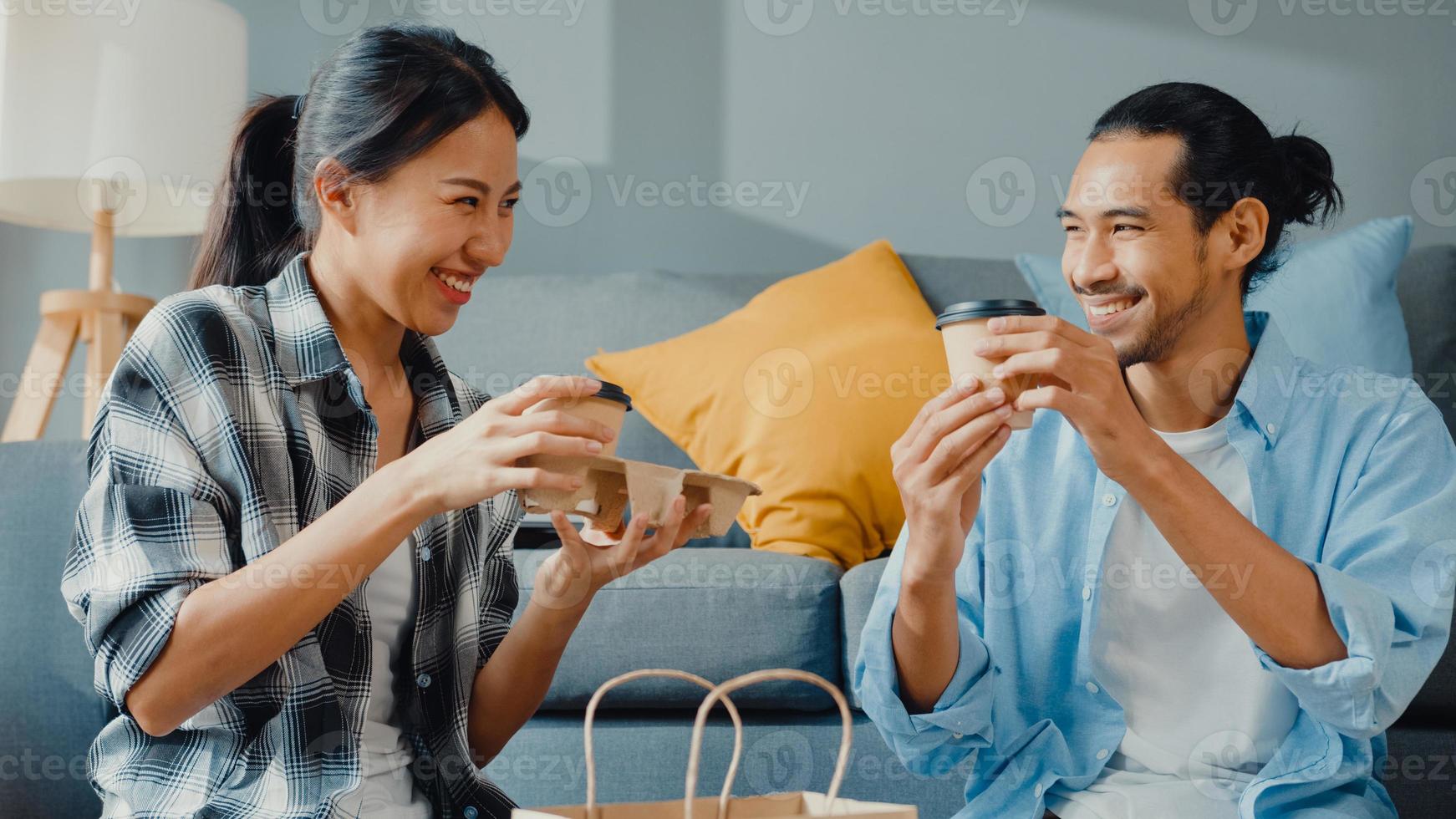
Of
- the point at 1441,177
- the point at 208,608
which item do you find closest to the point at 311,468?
the point at 208,608

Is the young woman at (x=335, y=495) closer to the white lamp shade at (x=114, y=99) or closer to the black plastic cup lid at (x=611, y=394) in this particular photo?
the black plastic cup lid at (x=611, y=394)

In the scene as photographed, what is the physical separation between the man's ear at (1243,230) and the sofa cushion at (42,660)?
5.61ft

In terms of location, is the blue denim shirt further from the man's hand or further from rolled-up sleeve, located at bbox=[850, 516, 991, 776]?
the man's hand

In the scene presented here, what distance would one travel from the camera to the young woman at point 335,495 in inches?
41.6

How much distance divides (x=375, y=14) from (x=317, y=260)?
2.09 meters

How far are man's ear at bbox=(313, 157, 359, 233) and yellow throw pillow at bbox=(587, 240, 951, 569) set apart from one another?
1.08 meters

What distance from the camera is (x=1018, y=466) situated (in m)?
1.44

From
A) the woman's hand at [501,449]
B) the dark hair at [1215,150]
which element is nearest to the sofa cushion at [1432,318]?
the dark hair at [1215,150]

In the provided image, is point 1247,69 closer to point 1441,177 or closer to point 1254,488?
point 1441,177

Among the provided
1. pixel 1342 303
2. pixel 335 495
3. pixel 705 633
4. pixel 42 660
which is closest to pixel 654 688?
pixel 705 633

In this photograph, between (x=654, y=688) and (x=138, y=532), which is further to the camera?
(x=654, y=688)

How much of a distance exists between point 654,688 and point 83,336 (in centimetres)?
180

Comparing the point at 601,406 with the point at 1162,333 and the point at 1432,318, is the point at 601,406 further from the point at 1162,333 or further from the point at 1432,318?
the point at 1432,318

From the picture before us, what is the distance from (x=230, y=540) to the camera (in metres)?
1.15
